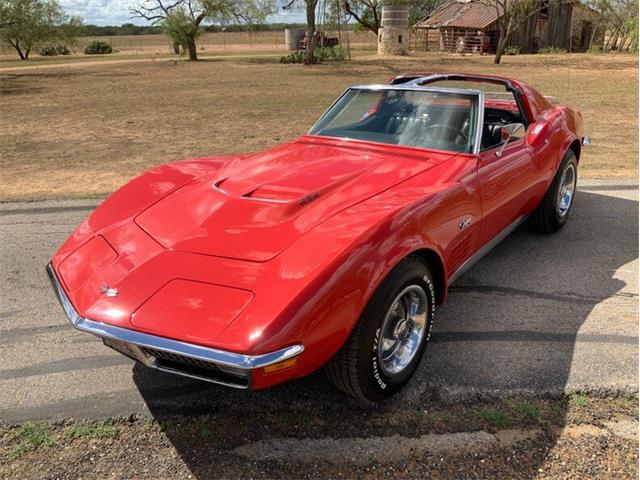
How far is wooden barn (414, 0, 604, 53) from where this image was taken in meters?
38.3

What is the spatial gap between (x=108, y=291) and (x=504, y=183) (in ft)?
8.46

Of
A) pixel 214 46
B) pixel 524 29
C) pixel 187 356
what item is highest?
pixel 214 46

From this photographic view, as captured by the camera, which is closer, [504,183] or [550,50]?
[504,183]

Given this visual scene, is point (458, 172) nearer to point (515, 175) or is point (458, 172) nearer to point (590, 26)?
point (515, 175)

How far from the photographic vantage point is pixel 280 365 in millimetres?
2064

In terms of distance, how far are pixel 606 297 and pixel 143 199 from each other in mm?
3136

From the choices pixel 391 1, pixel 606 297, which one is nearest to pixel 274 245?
pixel 606 297

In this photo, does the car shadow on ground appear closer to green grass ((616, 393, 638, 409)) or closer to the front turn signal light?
green grass ((616, 393, 638, 409))

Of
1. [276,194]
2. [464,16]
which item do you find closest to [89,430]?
[276,194]

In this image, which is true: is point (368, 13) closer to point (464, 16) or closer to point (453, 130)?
point (464, 16)

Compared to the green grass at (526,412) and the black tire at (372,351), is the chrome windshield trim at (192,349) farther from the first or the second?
the green grass at (526,412)

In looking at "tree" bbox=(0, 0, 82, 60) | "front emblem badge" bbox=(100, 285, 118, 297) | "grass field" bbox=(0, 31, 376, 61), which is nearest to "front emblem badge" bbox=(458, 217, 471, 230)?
"front emblem badge" bbox=(100, 285, 118, 297)

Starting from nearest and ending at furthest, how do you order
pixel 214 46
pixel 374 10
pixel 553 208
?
pixel 553 208, pixel 374 10, pixel 214 46

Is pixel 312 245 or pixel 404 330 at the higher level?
pixel 312 245
